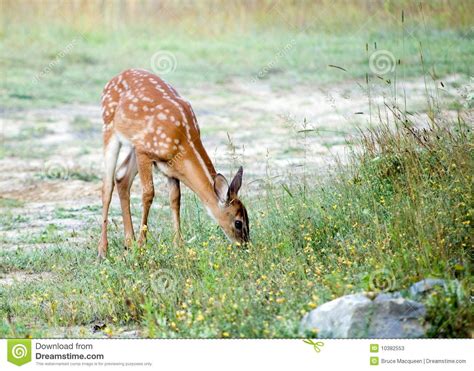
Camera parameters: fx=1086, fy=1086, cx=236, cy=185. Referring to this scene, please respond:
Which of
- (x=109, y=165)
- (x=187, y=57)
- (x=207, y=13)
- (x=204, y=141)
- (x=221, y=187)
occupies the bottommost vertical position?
(x=221, y=187)

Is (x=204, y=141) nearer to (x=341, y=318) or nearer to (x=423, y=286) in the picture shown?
(x=423, y=286)

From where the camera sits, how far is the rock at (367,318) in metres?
4.37

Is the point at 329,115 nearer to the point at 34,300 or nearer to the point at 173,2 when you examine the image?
the point at 173,2

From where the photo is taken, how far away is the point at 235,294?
4.77 metres

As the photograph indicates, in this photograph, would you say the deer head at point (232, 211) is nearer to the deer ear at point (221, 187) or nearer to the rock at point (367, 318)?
the deer ear at point (221, 187)

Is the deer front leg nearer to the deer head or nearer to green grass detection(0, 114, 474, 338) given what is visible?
green grass detection(0, 114, 474, 338)

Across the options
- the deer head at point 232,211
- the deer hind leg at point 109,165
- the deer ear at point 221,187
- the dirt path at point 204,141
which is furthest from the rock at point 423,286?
the deer hind leg at point 109,165

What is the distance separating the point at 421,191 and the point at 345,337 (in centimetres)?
130

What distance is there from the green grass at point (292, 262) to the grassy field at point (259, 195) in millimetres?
13

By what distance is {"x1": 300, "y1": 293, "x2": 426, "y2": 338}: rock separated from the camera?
4371 mm

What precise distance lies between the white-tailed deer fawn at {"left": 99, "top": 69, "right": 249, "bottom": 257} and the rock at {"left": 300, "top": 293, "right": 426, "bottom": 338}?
1527 millimetres

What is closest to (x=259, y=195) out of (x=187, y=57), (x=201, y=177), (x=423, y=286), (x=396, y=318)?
(x=201, y=177)

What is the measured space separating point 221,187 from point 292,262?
841 millimetres

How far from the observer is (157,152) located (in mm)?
6191
